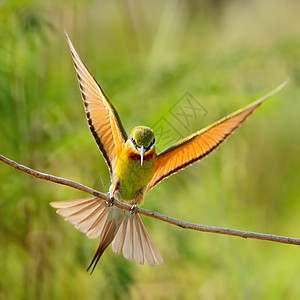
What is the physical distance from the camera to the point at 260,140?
9.77 feet

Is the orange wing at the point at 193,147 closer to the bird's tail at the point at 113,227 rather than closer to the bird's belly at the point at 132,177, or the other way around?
the bird's belly at the point at 132,177

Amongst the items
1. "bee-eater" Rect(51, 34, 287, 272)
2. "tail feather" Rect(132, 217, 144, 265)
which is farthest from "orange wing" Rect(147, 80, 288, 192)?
"tail feather" Rect(132, 217, 144, 265)

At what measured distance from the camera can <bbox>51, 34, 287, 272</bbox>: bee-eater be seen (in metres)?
1.39

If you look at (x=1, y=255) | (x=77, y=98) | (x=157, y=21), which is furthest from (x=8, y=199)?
(x=157, y=21)

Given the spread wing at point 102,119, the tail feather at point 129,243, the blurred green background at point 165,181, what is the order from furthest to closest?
the blurred green background at point 165,181, the tail feather at point 129,243, the spread wing at point 102,119

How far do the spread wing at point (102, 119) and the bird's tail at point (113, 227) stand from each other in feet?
0.32

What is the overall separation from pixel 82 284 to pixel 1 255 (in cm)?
45

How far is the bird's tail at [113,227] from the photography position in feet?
4.69

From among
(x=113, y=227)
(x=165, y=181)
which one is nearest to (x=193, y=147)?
(x=113, y=227)

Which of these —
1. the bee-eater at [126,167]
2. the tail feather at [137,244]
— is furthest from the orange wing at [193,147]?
the tail feather at [137,244]

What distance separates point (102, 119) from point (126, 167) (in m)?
0.13

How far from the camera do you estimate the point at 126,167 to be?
148 cm

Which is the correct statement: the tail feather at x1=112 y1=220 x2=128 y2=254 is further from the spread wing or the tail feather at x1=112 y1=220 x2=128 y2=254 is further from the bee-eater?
the spread wing

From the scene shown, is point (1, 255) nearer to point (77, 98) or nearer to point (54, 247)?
point (54, 247)
